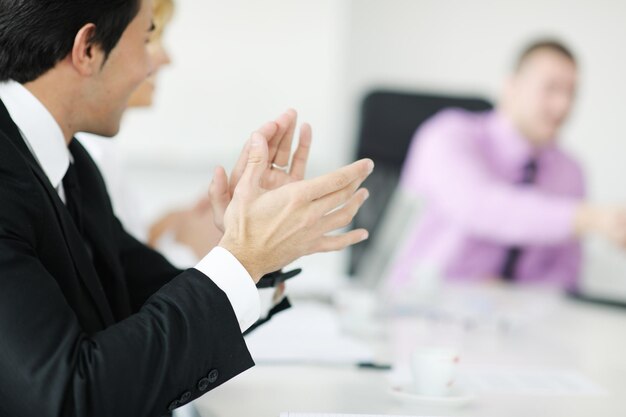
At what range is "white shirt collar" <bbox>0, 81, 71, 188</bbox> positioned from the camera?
1.09 meters

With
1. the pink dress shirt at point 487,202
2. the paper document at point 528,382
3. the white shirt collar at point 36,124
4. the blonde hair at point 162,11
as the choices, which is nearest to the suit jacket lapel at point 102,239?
the white shirt collar at point 36,124

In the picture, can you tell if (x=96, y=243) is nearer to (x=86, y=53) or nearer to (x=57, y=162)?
(x=57, y=162)

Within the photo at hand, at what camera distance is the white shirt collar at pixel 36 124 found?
3.56ft

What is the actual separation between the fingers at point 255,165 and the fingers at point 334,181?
0.17 feet

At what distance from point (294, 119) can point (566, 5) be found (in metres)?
3.18

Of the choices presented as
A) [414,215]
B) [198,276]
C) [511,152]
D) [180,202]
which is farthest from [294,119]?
[180,202]

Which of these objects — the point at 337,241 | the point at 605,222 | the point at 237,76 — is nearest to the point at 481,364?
the point at 337,241

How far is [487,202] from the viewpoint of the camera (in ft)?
9.68

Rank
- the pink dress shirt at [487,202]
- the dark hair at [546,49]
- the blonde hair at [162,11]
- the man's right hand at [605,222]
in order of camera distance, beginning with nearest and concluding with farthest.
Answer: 1. the blonde hair at [162,11]
2. the man's right hand at [605,222]
3. the pink dress shirt at [487,202]
4. the dark hair at [546,49]

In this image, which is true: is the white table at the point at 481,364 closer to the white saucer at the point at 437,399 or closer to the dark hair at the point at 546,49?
the white saucer at the point at 437,399

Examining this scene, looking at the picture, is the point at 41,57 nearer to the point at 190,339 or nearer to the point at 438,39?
the point at 190,339

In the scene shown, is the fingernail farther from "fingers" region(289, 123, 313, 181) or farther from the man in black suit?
"fingers" region(289, 123, 313, 181)

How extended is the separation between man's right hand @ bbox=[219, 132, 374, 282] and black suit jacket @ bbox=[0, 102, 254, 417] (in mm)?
73

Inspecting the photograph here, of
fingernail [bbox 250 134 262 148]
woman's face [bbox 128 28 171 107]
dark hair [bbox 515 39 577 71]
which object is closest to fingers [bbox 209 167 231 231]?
fingernail [bbox 250 134 262 148]
